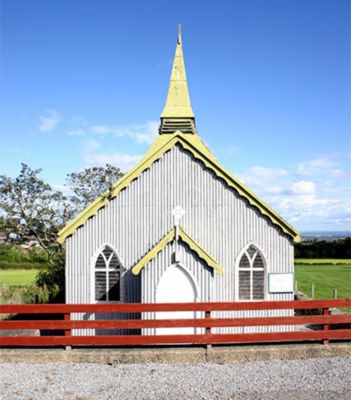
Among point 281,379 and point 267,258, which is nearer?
point 281,379

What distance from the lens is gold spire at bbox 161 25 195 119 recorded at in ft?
56.1

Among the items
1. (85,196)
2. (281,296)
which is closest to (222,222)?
(281,296)

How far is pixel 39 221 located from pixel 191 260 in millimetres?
23570

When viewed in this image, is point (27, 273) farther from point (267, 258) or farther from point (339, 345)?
point (339, 345)

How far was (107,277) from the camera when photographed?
13.3m

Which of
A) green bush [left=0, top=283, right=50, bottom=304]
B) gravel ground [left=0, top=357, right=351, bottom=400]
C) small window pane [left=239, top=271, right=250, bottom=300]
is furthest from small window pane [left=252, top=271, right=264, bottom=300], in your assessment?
green bush [left=0, top=283, right=50, bottom=304]

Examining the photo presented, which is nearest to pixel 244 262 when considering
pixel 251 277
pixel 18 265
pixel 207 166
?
pixel 251 277

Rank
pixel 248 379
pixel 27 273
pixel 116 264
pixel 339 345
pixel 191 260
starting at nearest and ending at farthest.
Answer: pixel 248 379 < pixel 339 345 < pixel 191 260 < pixel 116 264 < pixel 27 273

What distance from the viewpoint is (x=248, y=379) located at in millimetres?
8125

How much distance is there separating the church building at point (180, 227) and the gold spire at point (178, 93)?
3861 millimetres

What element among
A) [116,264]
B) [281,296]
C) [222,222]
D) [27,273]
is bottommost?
[27,273]

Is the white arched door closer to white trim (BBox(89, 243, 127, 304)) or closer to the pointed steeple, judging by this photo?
white trim (BBox(89, 243, 127, 304))

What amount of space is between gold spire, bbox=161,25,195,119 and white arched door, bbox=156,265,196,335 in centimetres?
798

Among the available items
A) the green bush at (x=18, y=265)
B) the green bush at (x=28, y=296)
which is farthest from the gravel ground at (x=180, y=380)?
the green bush at (x=18, y=265)
